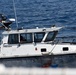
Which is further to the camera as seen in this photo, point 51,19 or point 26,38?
point 51,19

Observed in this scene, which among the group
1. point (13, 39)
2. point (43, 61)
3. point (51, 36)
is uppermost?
point (51, 36)

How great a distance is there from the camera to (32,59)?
1875 cm

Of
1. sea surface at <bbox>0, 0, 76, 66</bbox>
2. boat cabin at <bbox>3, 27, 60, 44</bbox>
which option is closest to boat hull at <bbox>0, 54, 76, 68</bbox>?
sea surface at <bbox>0, 0, 76, 66</bbox>

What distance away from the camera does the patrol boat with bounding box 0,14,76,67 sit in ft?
61.4

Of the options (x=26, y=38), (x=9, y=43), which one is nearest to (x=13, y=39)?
(x=9, y=43)

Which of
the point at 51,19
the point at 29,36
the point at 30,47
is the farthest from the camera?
the point at 51,19

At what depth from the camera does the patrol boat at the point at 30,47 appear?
1872 cm

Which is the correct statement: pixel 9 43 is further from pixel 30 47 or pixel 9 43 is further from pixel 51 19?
pixel 51 19

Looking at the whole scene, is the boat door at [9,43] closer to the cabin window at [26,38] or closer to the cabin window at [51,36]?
the cabin window at [26,38]

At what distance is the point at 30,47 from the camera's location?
61.6ft

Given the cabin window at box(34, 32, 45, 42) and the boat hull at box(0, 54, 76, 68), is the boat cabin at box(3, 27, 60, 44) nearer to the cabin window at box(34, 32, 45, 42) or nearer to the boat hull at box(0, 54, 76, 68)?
the cabin window at box(34, 32, 45, 42)

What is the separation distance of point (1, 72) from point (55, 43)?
1368cm

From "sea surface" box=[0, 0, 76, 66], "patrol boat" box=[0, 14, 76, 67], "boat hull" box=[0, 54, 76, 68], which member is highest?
"patrol boat" box=[0, 14, 76, 67]

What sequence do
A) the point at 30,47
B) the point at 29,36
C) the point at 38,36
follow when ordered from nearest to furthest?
the point at 30,47 → the point at 29,36 → the point at 38,36
